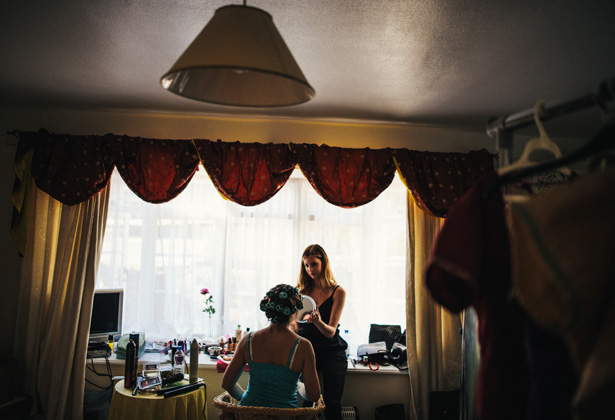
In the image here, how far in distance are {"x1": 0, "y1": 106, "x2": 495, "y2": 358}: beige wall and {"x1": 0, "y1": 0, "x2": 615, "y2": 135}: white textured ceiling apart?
0.26 metres

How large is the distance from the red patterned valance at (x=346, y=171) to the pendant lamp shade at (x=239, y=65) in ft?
7.53

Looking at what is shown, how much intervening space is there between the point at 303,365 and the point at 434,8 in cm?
194

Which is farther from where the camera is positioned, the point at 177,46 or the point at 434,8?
the point at 177,46

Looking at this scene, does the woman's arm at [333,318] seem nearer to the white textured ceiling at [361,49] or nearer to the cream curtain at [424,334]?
the cream curtain at [424,334]

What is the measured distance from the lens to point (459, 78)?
108 inches

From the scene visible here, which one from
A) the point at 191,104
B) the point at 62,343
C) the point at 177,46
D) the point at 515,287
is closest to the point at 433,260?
the point at 515,287

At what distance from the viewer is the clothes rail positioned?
88 centimetres

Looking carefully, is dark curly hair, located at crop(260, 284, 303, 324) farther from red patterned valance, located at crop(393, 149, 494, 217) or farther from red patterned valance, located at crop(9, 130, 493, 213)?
red patterned valance, located at crop(393, 149, 494, 217)

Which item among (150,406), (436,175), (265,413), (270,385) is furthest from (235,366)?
(436,175)

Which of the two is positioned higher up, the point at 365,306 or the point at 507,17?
the point at 507,17

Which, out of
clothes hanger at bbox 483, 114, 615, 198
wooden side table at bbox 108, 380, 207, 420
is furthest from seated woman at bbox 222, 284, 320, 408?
clothes hanger at bbox 483, 114, 615, 198

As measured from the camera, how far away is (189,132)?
379 centimetres

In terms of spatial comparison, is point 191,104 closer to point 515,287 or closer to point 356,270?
point 356,270

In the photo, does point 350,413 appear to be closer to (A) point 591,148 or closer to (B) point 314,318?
(B) point 314,318
